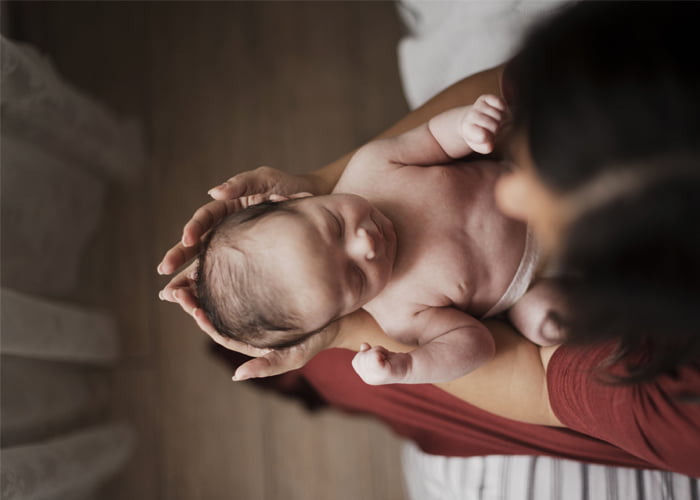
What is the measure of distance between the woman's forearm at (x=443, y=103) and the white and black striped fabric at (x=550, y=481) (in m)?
0.57

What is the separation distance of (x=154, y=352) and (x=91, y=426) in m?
0.25

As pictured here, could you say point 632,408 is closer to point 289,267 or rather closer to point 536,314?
point 536,314

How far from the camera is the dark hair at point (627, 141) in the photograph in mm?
463

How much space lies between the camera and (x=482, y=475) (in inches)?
39.7

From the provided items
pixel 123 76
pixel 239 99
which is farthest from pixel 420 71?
pixel 123 76

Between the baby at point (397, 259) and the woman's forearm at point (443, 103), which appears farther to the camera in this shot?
the woman's forearm at point (443, 103)

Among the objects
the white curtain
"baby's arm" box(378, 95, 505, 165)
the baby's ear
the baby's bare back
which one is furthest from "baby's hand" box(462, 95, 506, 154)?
the white curtain

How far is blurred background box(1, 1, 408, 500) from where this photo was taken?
1.57 m

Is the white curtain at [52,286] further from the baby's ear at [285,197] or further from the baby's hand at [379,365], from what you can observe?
the baby's hand at [379,365]

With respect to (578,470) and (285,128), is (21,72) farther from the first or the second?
(578,470)

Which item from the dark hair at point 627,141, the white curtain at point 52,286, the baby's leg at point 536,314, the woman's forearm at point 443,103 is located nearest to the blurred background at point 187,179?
the white curtain at point 52,286

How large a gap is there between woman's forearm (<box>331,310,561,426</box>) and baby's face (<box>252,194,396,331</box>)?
0.11 metres

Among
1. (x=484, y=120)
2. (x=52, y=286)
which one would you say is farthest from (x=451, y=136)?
(x=52, y=286)

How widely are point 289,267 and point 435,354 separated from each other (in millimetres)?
244
